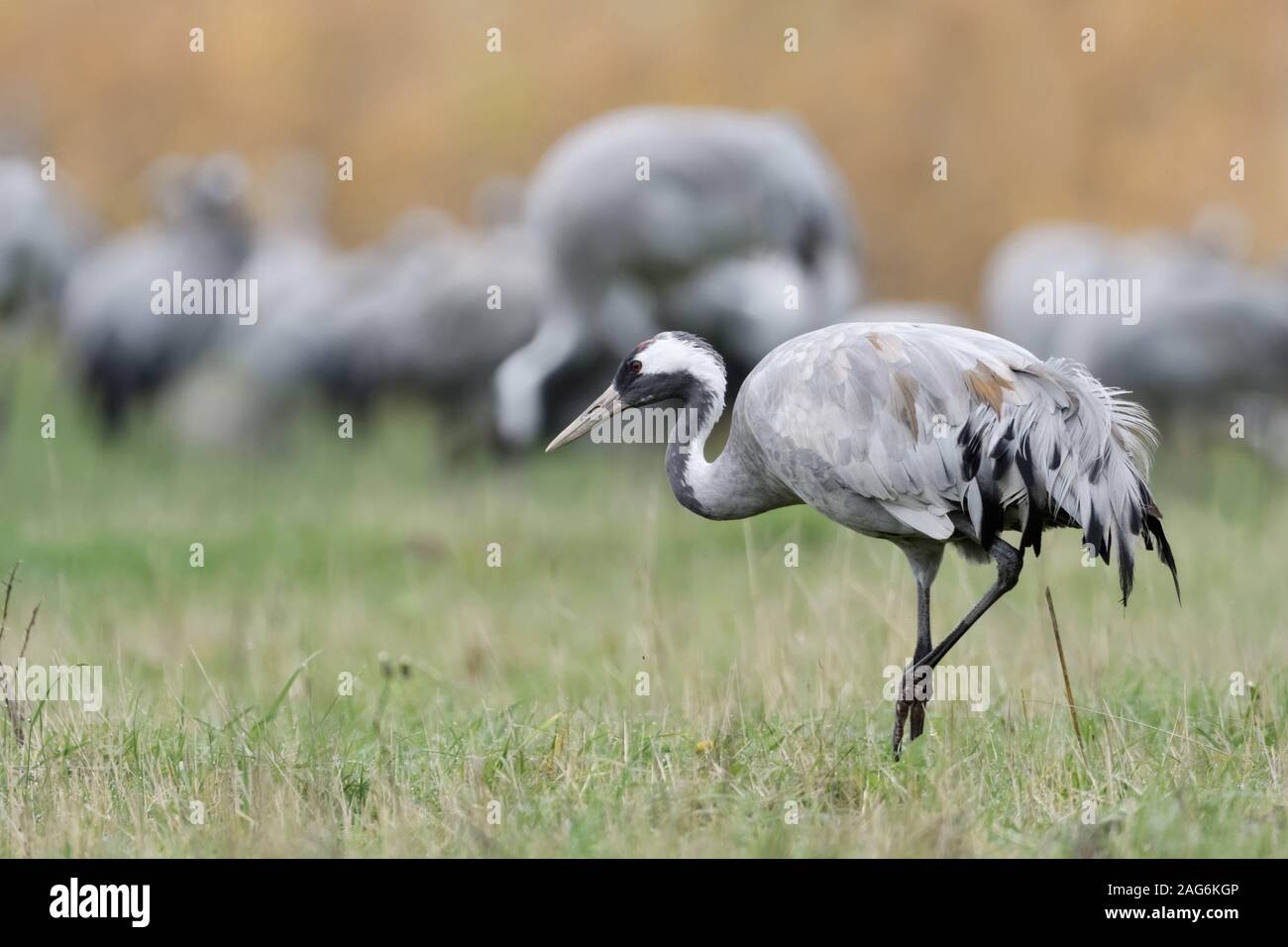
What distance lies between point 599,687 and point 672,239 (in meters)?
4.28

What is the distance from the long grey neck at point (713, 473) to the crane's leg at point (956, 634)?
1.84 feet

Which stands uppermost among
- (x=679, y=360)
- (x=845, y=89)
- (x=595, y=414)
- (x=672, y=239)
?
(x=845, y=89)

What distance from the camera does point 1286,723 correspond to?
423 centimetres

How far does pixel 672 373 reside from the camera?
464 centimetres

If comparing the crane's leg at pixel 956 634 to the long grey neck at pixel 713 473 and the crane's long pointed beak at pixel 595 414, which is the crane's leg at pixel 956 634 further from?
the crane's long pointed beak at pixel 595 414

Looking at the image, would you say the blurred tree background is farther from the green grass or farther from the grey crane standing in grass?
the grey crane standing in grass

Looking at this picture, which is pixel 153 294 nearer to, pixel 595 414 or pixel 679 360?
pixel 595 414

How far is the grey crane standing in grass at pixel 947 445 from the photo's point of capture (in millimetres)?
4031

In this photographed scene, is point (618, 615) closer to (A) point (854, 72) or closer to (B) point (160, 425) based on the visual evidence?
(B) point (160, 425)

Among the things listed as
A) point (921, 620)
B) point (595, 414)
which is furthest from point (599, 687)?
point (921, 620)

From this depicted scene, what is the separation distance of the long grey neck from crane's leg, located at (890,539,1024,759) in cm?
56

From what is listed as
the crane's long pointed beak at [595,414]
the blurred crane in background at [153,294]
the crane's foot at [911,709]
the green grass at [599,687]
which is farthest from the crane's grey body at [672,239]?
the crane's foot at [911,709]

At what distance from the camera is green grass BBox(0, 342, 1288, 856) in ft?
11.9
